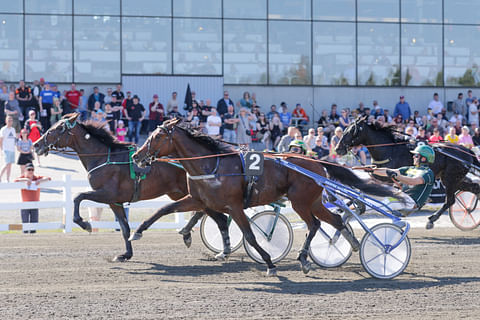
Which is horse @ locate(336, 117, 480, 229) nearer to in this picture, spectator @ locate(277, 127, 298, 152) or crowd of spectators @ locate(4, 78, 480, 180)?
spectator @ locate(277, 127, 298, 152)

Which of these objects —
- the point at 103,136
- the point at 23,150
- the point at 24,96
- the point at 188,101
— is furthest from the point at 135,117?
the point at 103,136

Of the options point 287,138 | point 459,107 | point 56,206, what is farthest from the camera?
point 459,107

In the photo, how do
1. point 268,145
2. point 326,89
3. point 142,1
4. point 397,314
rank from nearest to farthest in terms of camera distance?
point 397,314, point 268,145, point 142,1, point 326,89

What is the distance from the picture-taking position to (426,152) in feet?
37.3

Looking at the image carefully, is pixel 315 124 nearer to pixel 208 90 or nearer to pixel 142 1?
pixel 208 90

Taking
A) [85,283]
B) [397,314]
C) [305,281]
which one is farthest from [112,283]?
[397,314]

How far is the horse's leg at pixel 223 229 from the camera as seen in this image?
957cm

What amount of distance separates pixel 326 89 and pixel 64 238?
14.7 m

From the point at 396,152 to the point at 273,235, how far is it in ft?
12.5

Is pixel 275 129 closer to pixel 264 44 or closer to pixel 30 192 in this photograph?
pixel 264 44

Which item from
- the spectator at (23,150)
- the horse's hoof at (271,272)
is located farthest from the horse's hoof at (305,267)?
the spectator at (23,150)

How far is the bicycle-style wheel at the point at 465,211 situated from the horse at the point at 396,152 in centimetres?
53

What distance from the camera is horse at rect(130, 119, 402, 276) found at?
329 inches

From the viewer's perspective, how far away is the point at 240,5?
24078 millimetres
